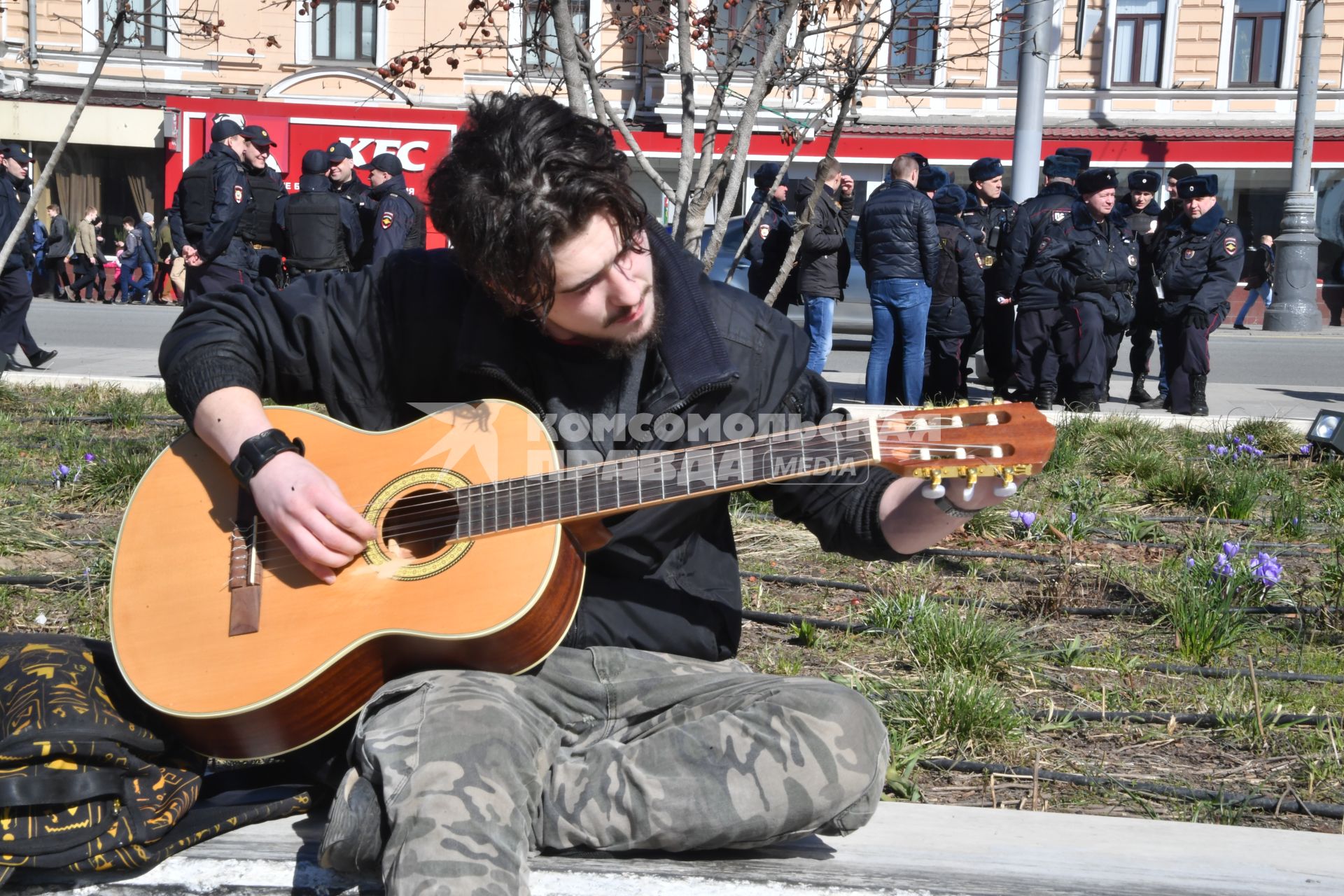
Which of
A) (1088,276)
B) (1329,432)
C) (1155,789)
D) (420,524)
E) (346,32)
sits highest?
(346,32)

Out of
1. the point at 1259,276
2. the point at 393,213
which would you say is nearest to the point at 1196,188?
the point at 393,213

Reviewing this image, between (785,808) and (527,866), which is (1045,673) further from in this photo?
(527,866)

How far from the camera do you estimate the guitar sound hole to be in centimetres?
238

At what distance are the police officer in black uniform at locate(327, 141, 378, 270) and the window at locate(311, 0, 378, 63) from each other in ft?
51.9

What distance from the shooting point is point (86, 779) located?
214cm

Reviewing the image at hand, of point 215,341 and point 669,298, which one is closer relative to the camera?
point 669,298

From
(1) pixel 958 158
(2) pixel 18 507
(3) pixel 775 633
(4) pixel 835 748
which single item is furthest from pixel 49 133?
(4) pixel 835 748

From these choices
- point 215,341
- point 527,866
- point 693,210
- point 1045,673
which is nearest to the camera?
point 527,866

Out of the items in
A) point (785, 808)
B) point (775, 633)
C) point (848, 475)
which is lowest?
point (775, 633)

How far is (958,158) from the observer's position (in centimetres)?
2273

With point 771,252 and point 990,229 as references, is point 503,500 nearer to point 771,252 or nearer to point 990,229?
point 771,252

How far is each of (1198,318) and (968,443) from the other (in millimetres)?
7272

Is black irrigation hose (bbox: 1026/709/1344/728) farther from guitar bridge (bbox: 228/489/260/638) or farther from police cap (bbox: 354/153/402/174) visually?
police cap (bbox: 354/153/402/174)

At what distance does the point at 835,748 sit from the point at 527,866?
528 mm
